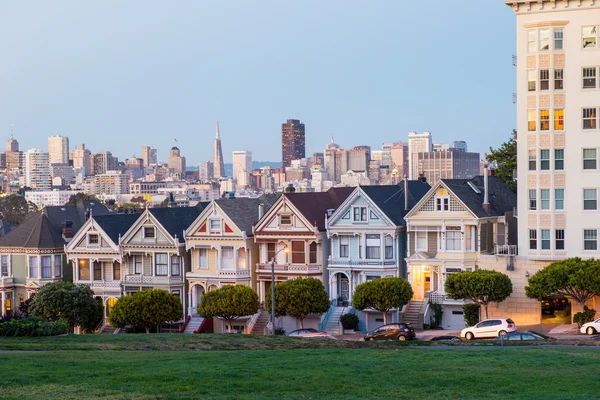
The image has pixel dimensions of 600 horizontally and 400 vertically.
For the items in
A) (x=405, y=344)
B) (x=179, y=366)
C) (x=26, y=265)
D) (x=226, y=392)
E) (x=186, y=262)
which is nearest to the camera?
(x=226, y=392)

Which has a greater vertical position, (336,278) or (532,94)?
(532,94)

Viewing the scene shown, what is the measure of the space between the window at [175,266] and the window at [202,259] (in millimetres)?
1689

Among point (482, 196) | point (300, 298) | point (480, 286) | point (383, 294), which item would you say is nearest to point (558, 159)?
point (482, 196)

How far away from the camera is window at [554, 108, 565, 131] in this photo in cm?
6338

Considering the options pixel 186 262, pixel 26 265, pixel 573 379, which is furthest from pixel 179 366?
pixel 26 265

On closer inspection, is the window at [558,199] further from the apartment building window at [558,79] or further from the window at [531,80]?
the window at [531,80]

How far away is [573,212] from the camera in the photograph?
63250 millimetres

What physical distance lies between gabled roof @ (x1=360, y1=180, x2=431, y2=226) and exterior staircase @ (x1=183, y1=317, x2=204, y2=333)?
14078mm

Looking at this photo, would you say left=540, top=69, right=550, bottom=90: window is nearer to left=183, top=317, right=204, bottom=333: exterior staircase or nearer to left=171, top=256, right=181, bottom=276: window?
left=183, top=317, right=204, bottom=333: exterior staircase

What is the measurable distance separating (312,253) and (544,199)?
619 inches

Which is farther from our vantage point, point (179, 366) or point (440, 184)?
point (440, 184)

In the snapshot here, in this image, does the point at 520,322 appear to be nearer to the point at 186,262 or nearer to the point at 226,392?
the point at 186,262

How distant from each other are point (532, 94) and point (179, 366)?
36.7m

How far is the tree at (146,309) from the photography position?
69.2m
